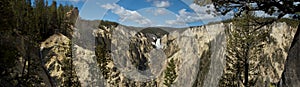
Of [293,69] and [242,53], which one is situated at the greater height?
[293,69]

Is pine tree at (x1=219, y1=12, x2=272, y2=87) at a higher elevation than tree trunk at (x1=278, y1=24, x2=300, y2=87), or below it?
below

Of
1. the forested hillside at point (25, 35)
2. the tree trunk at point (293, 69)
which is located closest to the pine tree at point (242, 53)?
the forested hillside at point (25, 35)

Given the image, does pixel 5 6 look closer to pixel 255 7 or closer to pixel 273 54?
pixel 255 7

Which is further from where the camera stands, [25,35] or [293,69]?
[25,35]

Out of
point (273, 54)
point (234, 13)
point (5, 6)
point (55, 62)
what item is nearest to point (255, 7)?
point (234, 13)

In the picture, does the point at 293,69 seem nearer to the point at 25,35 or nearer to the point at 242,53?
the point at 242,53

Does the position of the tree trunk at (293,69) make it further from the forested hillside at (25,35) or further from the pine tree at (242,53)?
the pine tree at (242,53)

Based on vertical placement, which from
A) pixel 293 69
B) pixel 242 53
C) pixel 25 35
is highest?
pixel 293 69

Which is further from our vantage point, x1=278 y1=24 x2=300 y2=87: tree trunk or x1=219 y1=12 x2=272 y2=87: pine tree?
x1=219 y1=12 x2=272 y2=87: pine tree

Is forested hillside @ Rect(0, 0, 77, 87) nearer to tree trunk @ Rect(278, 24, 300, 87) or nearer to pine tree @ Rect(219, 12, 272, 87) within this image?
tree trunk @ Rect(278, 24, 300, 87)

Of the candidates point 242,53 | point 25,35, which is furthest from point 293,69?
point 25,35

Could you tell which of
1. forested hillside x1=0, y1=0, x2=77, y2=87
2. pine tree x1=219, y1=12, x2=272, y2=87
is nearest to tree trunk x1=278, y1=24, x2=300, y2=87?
forested hillside x1=0, y1=0, x2=77, y2=87
